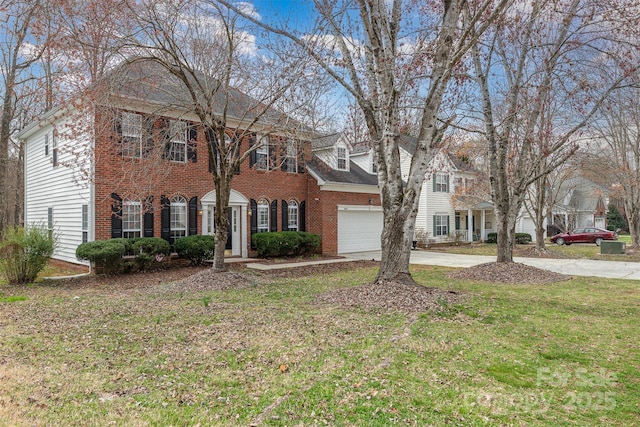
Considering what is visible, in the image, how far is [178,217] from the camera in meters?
14.0

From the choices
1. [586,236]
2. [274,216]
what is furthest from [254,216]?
[586,236]

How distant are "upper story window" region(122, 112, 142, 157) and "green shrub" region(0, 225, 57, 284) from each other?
3115 millimetres

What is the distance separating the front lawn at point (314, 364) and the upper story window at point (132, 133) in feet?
14.1

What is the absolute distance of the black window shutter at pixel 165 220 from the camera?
44.2ft

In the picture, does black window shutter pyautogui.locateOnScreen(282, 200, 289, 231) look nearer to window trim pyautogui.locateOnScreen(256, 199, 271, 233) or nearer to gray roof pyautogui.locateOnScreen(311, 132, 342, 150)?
window trim pyautogui.locateOnScreen(256, 199, 271, 233)

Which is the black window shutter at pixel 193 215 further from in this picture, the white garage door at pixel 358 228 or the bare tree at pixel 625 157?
the bare tree at pixel 625 157

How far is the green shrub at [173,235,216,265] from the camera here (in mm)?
13284

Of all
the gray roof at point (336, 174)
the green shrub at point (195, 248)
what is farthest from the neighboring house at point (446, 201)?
the green shrub at point (195, 248)

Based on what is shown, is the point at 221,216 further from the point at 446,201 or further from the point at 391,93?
the point at 446,201

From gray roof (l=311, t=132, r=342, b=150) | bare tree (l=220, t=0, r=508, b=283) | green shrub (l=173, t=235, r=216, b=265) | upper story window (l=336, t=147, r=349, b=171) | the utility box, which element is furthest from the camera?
upper story window (l=336, t=147, r=349, b=171)

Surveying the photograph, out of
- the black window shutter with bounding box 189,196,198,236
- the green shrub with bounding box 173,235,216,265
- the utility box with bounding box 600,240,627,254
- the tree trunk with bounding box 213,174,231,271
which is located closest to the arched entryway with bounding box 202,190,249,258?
the black window shutter with bounding box 189,196,198,236

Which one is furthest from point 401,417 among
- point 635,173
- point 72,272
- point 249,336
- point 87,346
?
point 635,173

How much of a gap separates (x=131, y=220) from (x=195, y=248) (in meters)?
2.18

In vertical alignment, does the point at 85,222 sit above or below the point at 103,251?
above
